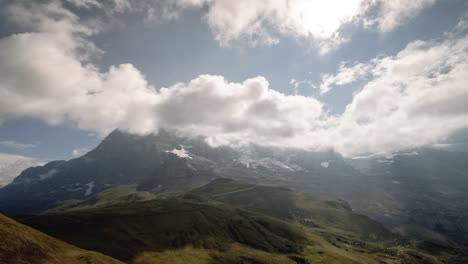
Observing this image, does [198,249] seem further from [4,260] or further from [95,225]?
[4,260]

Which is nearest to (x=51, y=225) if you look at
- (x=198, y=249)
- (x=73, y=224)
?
(x=73, y=224)

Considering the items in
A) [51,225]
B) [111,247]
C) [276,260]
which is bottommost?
[276,260]

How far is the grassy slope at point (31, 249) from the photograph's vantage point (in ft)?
274

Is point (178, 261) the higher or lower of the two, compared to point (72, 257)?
lower

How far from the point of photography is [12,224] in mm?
99625

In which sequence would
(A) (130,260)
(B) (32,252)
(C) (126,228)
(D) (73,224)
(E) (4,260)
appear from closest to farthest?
(E) (4,260), (B) (32,252), (A) (130,260), (D) (73,224), (C) (126,228)

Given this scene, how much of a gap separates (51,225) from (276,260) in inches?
4972

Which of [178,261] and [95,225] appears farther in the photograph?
[95,225]

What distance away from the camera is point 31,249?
297ft

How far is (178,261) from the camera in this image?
165 m

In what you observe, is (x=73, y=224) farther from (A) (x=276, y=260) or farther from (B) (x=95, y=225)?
(A) (x=276, y=260)

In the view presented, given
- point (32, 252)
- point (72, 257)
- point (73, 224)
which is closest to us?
point (32, 252)

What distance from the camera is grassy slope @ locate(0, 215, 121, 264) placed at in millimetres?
83438

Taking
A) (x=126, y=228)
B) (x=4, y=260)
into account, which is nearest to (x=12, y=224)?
(x=4, y=260)
